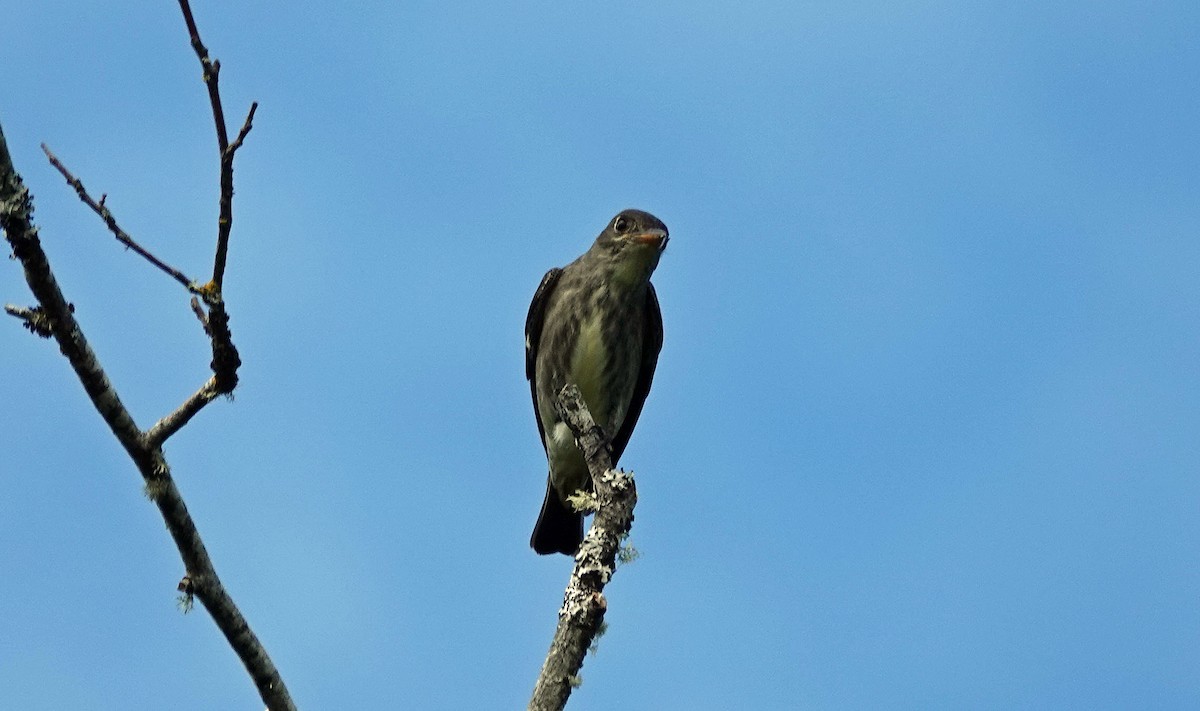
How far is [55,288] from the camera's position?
14.7ft

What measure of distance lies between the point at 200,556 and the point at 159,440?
0.41 metres

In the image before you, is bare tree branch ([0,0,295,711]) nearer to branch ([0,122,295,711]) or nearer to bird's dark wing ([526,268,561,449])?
branch ([0,122,295,711])

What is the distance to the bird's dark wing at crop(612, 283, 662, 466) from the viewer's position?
1075 centimetres

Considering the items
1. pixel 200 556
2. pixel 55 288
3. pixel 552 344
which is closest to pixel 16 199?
pixel 55 288

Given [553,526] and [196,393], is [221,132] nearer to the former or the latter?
Answer: [196,393]

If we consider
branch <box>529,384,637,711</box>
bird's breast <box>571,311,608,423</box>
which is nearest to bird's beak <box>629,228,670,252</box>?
bird's breast <box>571,311,608,423</box>

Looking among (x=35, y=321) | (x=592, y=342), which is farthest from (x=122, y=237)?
(x=592, y=342)

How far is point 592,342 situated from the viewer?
10.3 metres

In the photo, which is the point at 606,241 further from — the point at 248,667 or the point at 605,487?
the point at 248,667

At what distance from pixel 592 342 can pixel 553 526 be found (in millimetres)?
1419

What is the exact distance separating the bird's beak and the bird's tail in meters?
1.94

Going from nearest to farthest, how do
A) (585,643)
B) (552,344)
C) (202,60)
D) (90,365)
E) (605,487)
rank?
(202,60) < (90,365) < (585,643) < (605,487) < (552,344)

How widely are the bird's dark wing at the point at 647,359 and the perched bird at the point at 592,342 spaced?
0.01 metres

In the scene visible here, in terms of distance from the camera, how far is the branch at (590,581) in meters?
4.94
